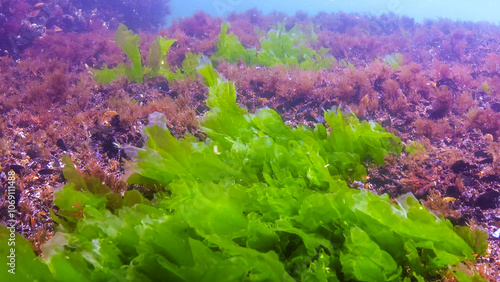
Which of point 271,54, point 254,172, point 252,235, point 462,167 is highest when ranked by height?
point 271,54

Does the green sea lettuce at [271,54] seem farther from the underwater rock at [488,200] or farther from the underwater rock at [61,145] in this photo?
the underwater rock at [488,200]

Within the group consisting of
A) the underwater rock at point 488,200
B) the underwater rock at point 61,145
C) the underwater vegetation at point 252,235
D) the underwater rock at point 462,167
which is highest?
the underwater rock at point 61,145

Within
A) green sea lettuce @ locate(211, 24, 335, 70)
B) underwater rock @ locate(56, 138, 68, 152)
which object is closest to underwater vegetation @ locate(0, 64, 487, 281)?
underwater rock @ locate(56, 138, 68, 152)

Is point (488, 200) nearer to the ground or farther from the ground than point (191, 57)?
nearer to the ground

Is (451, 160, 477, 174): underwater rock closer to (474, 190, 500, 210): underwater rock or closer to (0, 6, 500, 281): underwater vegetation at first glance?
(0, 6, 500, 281): underwater vegetation

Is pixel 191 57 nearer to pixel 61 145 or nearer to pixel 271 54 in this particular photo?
pixel 271 54

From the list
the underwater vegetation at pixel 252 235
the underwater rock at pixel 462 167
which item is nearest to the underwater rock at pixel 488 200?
the underwater rock at pixel 462 167

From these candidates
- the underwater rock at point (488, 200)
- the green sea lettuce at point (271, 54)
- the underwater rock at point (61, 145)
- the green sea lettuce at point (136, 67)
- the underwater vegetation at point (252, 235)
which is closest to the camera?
the underwater vegetation at point (252, 235)

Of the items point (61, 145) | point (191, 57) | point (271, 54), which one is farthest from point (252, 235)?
point (271, 54)

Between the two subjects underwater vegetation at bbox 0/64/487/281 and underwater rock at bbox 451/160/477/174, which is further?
underwater rock at bbox 451/160/477/174

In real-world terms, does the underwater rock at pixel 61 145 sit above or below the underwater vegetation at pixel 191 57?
below

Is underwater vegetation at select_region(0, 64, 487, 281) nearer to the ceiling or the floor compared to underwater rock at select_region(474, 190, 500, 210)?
nearer to the ceiling

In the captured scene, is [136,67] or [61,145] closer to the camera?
[61,145]

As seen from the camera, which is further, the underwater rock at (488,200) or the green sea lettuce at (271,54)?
the green sea lettuce at (271,54)
